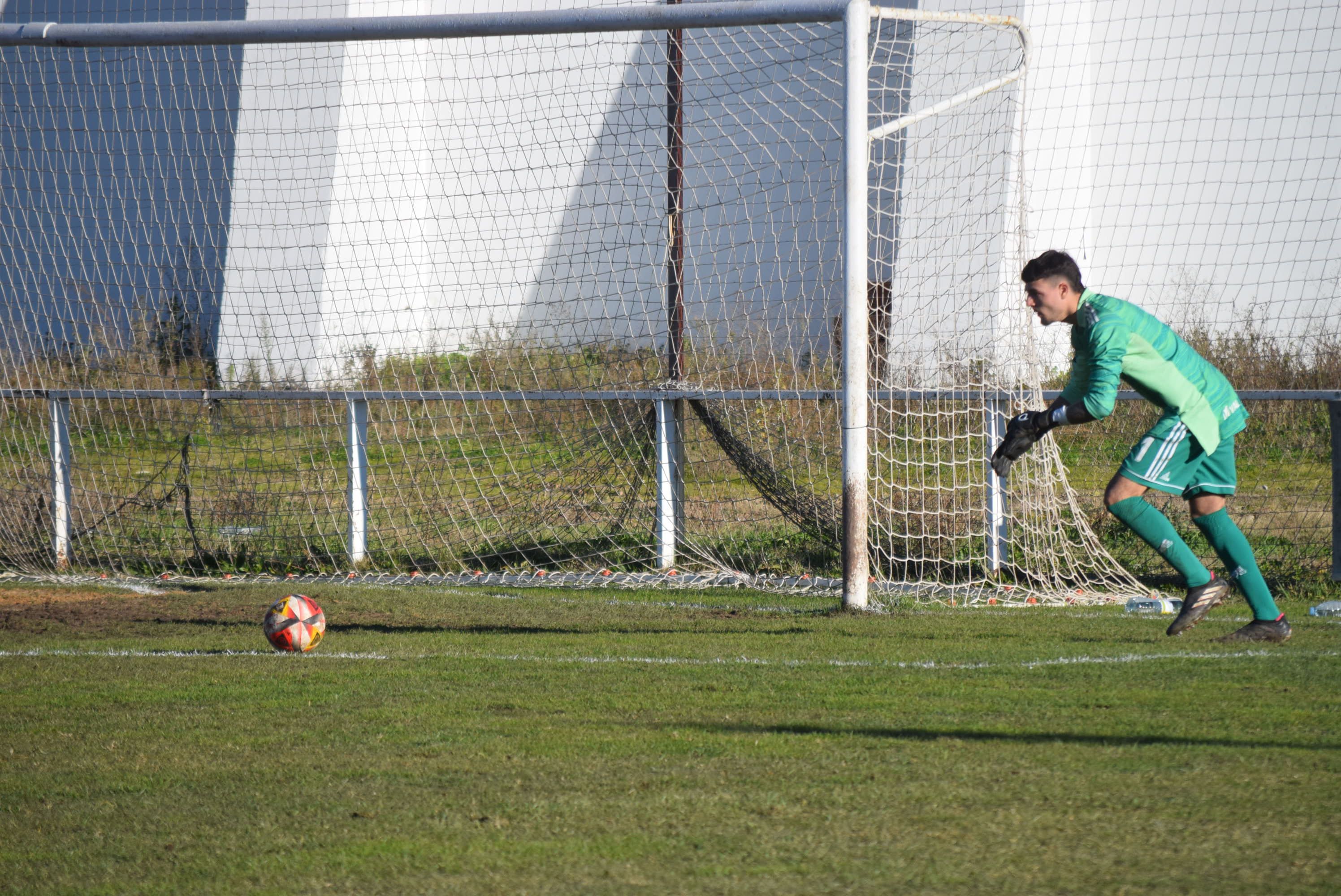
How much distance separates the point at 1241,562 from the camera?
5.96 metres

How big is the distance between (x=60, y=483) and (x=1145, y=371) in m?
8.59

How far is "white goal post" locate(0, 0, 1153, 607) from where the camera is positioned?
8742 millimetres

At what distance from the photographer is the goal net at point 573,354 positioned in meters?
8.81

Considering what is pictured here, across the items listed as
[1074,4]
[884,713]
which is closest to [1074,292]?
[884,713]

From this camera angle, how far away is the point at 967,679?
211 inches

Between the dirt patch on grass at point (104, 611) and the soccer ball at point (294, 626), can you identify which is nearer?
the soccer ball at point (294, 626)

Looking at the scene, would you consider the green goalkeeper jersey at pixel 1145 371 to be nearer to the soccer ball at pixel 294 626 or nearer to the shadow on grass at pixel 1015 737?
the shadow on grass at pixel 1015 737

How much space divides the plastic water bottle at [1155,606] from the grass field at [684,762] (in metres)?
0.36

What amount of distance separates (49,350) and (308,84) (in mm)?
3271

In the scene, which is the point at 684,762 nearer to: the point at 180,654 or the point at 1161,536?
the point at 1161,536

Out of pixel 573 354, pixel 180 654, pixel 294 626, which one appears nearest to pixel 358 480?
pixel 573 354

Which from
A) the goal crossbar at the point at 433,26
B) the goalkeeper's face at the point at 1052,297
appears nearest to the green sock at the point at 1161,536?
the goalkeeper's face at the point at 1052,297

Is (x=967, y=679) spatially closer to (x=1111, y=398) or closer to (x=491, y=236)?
(x=1111, y=398)

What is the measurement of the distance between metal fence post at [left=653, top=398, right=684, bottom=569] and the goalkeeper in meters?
4.23
